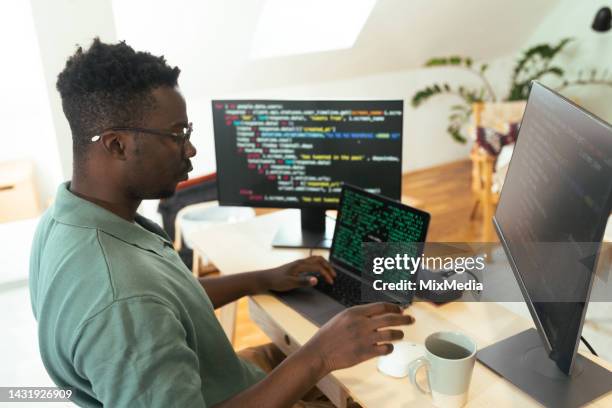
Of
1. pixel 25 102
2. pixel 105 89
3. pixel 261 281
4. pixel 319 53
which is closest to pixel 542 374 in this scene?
pixel 261 281

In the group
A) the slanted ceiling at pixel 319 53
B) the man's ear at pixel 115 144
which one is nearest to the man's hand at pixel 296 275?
the man's ear at pixel 115 144

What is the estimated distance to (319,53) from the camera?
376 centimetres

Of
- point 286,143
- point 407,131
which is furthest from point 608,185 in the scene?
point 407,131

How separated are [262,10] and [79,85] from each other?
2.49 metres

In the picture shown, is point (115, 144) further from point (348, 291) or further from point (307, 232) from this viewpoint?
point (307, 232)

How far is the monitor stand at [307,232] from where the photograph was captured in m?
1.67

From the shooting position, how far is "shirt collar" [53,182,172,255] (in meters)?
0.97

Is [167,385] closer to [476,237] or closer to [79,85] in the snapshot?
[79,85]

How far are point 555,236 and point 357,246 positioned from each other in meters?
0.59

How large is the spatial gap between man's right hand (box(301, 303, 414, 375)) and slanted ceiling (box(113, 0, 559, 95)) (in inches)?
78.0

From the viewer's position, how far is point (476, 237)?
351cm

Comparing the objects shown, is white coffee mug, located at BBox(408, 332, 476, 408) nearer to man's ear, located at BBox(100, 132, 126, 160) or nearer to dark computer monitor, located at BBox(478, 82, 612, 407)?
dark computer monitor, located at BBox(478, 82, 612, 407)

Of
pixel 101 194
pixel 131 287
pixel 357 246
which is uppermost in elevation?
pixel 101 194

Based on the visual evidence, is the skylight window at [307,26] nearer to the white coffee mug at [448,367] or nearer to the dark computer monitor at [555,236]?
the dark computer monitor at [555,236]
